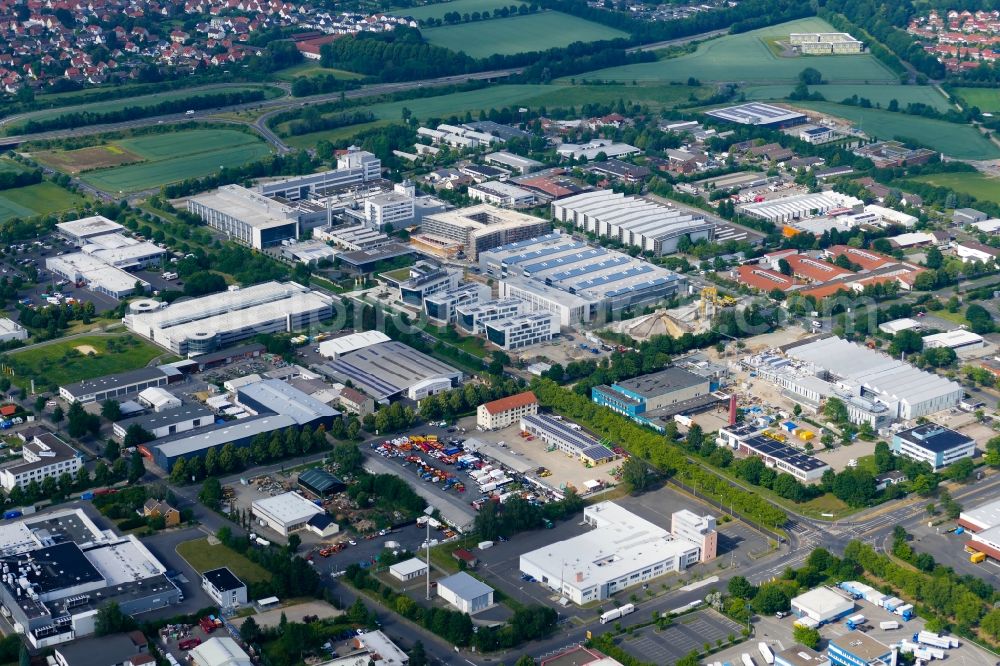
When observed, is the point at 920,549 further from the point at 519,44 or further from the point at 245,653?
the point at 519,44

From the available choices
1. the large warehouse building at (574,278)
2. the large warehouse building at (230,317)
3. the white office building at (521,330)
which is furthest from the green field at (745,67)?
Result: the large warehouse building at (230,317)

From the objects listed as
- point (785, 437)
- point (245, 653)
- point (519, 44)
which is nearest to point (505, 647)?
point (245, 653)

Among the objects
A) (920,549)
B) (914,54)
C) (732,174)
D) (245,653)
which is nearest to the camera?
(245,653)

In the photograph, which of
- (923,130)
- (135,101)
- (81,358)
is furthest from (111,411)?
(923,130)

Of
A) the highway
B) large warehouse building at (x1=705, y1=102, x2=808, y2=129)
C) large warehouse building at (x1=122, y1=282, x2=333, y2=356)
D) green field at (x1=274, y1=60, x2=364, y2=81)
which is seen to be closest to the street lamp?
large warehouse building at (x1=122, y1=282, x2=333, y2=356)

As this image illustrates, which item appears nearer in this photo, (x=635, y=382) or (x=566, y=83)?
(x=635, y=382)
